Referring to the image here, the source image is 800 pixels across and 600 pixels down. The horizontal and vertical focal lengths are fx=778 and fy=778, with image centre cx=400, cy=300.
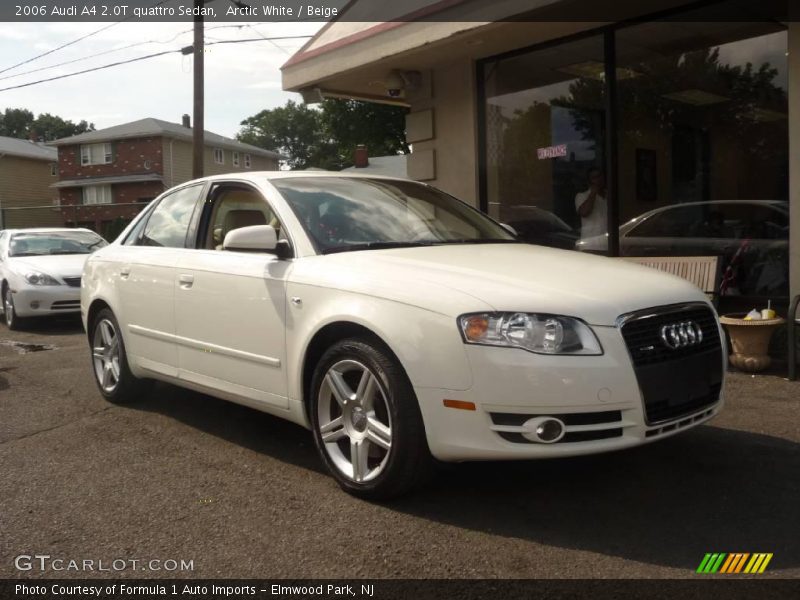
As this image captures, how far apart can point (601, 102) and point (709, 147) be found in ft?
3.95

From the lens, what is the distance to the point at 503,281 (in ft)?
11.1

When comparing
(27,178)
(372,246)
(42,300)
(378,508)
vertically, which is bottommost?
(378,508)

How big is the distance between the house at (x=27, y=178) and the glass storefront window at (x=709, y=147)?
38832 mm

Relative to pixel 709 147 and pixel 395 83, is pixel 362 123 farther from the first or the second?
pixel 709 147

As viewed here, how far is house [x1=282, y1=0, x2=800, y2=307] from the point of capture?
23.2 ft

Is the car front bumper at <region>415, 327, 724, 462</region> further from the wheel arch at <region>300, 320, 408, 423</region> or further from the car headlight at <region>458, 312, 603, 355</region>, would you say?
the wheel arch at <region>300, 320, 408, 423</region>

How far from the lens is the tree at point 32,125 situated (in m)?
77.9

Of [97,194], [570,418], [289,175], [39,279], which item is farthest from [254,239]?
[97,194]

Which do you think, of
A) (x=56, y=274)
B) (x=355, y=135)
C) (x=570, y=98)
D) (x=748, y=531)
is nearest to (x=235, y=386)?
(x=748, y=531)

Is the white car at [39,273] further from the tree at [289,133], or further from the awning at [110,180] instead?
the tree at [289,133]

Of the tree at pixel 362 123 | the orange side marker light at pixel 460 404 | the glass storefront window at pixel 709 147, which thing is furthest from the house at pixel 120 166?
the orange side marker light at pixel 460 404

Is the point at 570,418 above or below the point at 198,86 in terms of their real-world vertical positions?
below

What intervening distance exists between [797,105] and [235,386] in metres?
5.15

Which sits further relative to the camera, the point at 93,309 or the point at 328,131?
the point at 328,131
